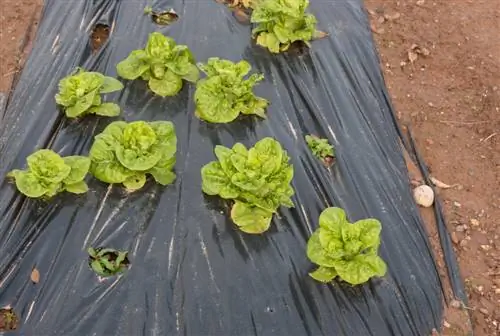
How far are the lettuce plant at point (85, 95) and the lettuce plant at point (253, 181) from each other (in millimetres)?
882

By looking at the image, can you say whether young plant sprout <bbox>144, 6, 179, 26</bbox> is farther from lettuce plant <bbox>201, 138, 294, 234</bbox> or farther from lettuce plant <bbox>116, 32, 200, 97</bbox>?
lettuce plant <bbox>201, 138, 294, 234</bbox>

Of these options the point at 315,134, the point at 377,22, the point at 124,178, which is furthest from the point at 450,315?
the point at 377,22

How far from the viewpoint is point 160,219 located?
11.2 ft

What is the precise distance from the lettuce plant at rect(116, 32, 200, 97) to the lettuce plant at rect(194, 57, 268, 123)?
0.18 metres

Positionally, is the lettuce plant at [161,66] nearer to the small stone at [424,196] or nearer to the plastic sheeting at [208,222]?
the plastic sheeting at [208,222]

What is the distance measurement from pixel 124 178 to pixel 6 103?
147 centimetres

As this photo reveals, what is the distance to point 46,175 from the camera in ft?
11.0

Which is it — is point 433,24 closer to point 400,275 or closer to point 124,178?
point 400,275

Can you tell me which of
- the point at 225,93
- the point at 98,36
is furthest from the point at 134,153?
the point at 98,36

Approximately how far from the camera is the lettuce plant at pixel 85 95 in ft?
12.4

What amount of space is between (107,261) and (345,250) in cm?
124

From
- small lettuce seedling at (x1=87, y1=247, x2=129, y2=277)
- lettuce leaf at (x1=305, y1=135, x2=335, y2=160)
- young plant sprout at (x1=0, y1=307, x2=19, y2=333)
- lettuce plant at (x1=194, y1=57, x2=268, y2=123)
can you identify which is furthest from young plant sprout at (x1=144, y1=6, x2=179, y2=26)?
young plant sprout at (x1=0, y1=307, x2=19, y2=333)

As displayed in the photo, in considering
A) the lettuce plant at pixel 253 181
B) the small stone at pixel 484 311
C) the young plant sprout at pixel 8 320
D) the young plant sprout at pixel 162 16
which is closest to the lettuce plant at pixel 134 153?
the lettuce plant at pixel 253 181

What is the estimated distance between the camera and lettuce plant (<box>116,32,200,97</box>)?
3.93 meters
